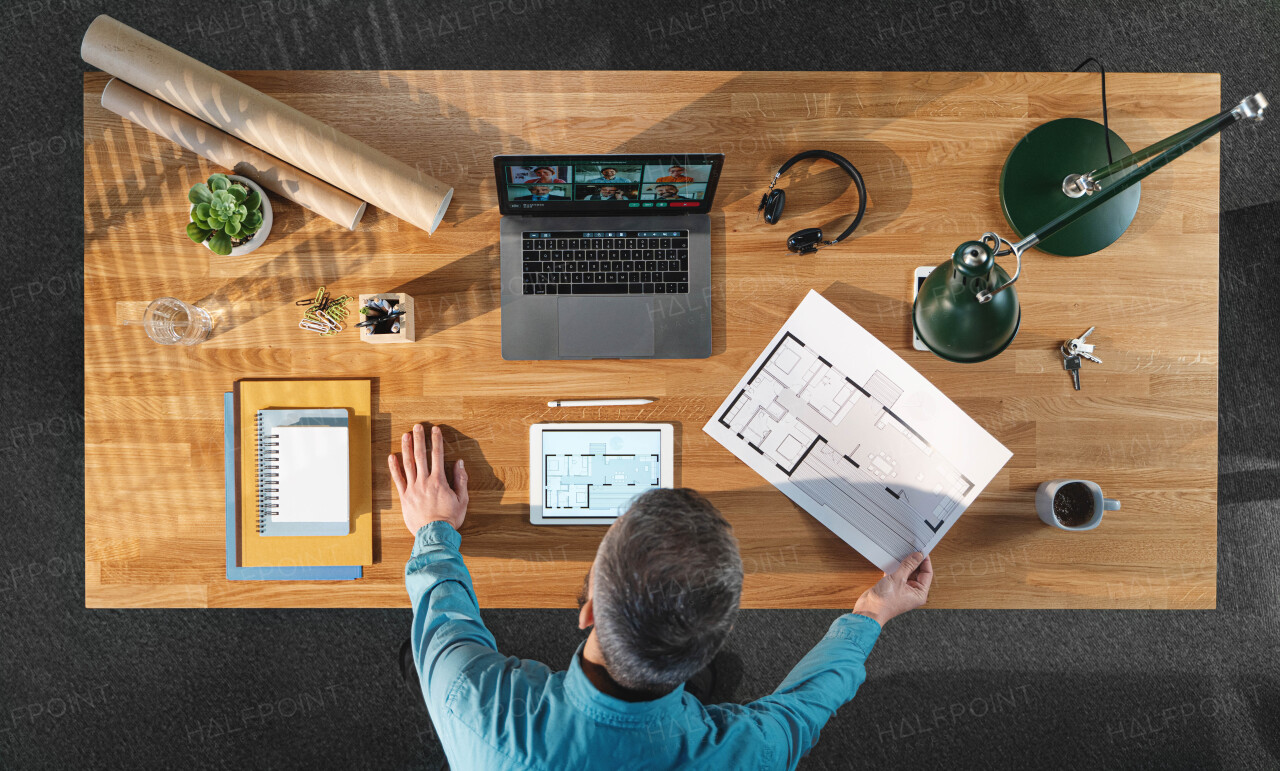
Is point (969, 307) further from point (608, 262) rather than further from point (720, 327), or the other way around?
point (608, 262)

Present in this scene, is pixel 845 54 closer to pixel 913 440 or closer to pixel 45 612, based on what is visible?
pixel 913 440

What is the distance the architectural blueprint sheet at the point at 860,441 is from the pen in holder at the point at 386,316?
2.14 feet

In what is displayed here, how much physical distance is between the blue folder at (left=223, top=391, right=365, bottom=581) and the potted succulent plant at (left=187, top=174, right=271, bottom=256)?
0.29 metres

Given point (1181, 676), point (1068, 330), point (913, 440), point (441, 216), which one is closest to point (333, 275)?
point (441, 216)

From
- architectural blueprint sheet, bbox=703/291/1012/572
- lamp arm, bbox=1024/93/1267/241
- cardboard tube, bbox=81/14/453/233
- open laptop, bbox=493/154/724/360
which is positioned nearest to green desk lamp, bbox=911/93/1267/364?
lamp arm, bbox=1024/93/1267/241

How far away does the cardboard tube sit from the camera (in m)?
1.10

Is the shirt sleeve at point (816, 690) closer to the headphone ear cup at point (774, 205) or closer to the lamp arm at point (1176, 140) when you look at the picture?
the headphone ear cup at point (774, 205)

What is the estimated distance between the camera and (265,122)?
3.70ft

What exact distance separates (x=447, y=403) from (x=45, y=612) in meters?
1.74

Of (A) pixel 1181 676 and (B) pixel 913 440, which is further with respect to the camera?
(A) pixel 1181 676

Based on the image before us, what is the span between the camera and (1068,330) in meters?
1.24

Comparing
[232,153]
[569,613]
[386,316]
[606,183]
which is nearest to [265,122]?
[232,153]

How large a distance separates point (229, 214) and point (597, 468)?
0.81 meters

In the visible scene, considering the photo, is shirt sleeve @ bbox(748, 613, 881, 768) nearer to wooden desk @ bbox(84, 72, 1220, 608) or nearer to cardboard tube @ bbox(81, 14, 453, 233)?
wooden desk @ bbox(84, 72, 1220, 608)
